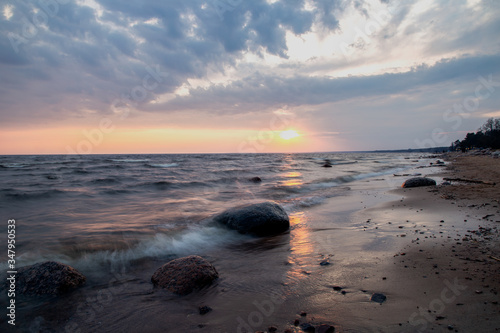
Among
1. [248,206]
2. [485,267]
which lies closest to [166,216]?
[248,206]

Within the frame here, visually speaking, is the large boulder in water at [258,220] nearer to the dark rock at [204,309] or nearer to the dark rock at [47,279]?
the dark rock at [204,309]

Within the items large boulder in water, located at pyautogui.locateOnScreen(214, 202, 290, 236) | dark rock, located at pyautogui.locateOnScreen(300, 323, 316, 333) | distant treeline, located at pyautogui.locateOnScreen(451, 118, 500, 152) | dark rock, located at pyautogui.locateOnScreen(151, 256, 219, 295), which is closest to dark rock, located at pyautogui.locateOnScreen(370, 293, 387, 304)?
dark rock, located at pyautogui.locateOnScreen(300, 323, 316, 333)

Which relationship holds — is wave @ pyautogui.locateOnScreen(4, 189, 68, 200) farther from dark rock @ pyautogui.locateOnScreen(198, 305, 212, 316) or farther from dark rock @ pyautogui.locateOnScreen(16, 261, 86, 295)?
dark rock @ pyautogui.locateOnScreen(198, 305, 212, 316)

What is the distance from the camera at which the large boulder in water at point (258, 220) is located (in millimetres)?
6699

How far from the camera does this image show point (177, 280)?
3807 mm

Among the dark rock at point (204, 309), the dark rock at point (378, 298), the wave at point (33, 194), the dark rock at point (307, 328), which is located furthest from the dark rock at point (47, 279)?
the wave at point (33, 194)

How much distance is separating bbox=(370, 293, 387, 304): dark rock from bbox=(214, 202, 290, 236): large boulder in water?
3.67 meters

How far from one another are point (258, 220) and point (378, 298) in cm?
397

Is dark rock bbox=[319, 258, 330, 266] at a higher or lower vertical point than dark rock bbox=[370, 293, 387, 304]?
lower

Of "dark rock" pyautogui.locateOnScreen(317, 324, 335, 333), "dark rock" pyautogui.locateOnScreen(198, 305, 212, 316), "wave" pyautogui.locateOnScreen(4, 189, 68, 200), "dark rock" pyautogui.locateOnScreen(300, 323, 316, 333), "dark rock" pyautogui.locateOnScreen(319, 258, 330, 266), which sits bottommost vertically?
"dark rock" pyautogui.locateOnScreen(198, 305, 212, 316)

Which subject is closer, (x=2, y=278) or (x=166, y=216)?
(x=2, y=278)

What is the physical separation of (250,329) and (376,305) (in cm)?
143

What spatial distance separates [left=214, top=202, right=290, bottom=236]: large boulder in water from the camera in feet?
22.0

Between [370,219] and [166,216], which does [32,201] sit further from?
[370,219]
